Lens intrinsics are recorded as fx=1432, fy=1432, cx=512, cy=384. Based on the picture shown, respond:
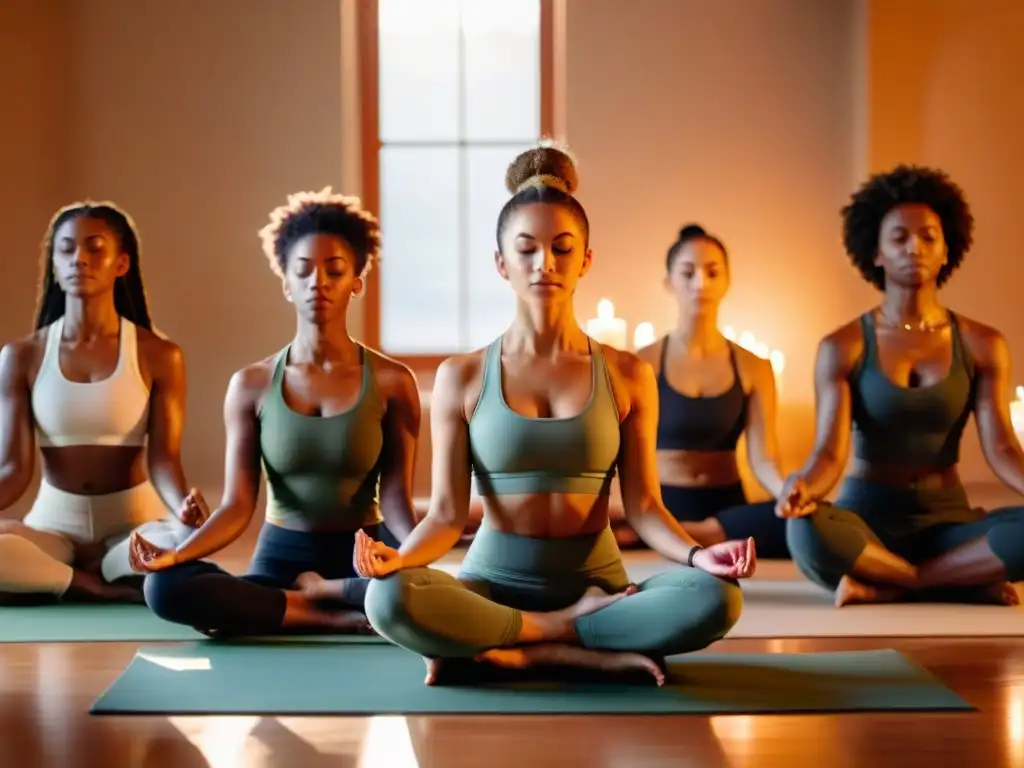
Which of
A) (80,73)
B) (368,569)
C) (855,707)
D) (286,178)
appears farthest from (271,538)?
(80,73)

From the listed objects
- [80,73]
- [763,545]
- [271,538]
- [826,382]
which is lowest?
[763,545]

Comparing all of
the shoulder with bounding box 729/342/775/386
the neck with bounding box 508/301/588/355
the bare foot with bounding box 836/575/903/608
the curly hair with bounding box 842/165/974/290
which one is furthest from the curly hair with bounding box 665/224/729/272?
the neck with bounding box 508/301/588/355

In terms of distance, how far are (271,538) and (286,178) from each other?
2.93 metres

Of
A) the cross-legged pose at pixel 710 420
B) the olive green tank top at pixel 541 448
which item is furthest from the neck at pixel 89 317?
the cross-legged pose at pixel 710 420

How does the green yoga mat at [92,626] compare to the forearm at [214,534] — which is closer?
the forearm at [214,534]

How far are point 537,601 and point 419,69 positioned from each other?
3906mm

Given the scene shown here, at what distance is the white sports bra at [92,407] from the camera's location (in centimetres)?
341

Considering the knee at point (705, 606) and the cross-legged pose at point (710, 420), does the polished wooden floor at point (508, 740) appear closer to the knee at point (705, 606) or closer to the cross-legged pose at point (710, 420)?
the knee at point (705, 606)

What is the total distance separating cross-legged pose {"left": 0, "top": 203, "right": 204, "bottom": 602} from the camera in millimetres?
3402

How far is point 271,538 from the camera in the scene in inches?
118

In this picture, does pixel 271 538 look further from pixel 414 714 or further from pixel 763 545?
pixel 763 545

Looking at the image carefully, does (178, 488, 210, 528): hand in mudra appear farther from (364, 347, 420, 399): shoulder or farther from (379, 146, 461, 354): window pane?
(379, 146, 461, 354): window pane

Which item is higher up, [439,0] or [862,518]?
[439,0]

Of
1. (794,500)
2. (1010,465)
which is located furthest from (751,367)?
(794,500)
